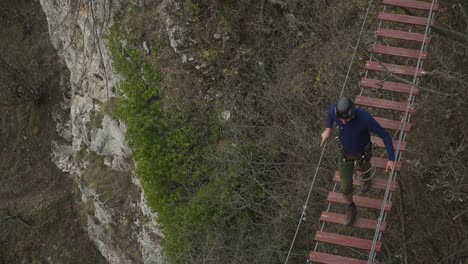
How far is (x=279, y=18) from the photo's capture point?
1237 centimetres

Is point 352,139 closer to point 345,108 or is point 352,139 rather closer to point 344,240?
point 345,108

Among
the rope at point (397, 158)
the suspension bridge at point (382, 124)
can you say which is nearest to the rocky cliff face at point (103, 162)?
the suspension bridge at point (382, 124)

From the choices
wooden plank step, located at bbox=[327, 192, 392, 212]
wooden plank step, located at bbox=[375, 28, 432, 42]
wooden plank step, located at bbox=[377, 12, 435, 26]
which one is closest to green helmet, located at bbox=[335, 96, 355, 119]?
wooden plank step, located at bbox=[327, 192, 392, 212]

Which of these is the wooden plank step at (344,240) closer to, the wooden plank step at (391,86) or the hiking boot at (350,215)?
the hiking boot at (350,215)

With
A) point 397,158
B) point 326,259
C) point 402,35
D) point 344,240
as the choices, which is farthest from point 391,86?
point 326,259

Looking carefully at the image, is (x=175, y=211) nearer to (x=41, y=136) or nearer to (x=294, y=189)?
(x=294, y=189)

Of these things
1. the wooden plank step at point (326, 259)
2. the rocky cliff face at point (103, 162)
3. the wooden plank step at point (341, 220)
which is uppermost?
the wooden plank step at point (341, 220)

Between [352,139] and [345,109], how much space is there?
619mm

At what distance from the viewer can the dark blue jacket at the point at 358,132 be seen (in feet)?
22.4

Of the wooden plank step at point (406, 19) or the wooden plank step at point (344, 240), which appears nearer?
the wooden plank step at point (344, 240)

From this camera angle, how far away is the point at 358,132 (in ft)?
22.8

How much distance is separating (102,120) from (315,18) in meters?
6.24

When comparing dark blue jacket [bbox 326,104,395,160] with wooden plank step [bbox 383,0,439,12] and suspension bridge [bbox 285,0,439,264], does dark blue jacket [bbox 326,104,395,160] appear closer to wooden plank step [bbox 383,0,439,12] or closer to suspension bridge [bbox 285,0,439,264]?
suspension bridge [bbox 285,0,439,264]

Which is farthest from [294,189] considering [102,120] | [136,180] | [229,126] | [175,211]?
[102,120]
